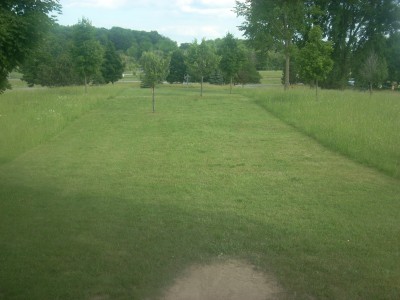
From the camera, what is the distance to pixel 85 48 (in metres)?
35.7

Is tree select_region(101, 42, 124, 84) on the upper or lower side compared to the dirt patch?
upper

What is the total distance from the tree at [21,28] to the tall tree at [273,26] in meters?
29.7

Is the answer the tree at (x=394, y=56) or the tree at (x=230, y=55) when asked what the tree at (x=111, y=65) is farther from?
the tree at (x=394, y=56)

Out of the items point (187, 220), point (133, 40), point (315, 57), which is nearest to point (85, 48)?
point (315, 57)

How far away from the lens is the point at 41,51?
39.7 ft

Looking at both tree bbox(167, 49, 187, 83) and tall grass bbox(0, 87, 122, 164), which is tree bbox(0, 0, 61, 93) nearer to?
tall grass bbox(0, 87, 122, 164)

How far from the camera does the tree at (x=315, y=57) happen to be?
93.4 ft

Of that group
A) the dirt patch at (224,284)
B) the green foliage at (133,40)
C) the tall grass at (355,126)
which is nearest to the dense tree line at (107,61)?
the dirt patch at (224,284)

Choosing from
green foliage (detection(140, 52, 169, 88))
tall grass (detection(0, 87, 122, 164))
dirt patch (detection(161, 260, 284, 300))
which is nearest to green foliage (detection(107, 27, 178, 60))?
green foliage (detection(140, 52, 169, 88))

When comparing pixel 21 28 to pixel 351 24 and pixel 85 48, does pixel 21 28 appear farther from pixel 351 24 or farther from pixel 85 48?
pixel 351 24

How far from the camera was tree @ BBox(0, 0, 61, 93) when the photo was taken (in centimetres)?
998

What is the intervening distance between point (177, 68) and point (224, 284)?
209 ft

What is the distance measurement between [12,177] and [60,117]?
10.2m

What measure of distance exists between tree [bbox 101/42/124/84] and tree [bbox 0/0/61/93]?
50133 mm
